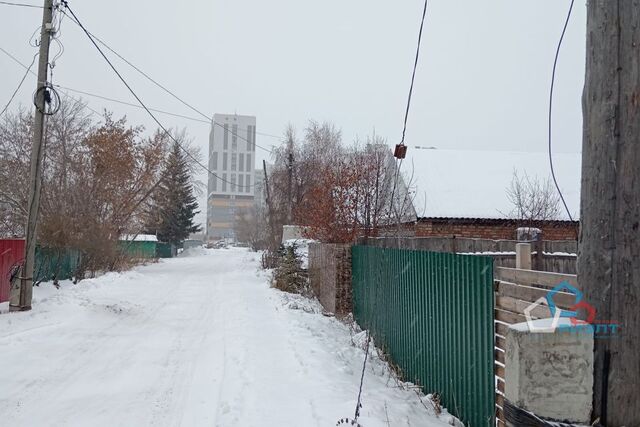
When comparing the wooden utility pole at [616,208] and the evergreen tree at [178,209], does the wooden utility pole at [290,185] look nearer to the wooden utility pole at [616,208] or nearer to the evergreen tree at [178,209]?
the evergreen tree at [178,209]

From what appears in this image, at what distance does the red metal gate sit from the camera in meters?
11.7

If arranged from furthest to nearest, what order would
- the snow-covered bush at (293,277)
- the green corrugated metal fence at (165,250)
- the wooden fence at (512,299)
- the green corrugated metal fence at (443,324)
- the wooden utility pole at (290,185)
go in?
the green corrugated metal fence at (165,250), the wooden utility pole at (290,185), the snow-covered bush at (293,277), the green corrugated metal fence at (443,324), the wooden fence at (512,299)

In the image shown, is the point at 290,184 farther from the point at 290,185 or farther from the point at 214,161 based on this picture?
the point at 214,161

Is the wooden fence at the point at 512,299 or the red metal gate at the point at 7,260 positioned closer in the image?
the wooden fence at the point at 512,299

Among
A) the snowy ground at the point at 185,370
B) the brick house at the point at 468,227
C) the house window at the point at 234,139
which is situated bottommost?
the snowy ground at the point at 185,370

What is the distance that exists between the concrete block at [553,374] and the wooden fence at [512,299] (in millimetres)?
1357

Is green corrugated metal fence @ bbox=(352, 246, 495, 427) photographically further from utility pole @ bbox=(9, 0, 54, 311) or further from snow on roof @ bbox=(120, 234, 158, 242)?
snow on roof @ bbox=(120, 234, 158, 242)

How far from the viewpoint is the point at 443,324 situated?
5.52 m

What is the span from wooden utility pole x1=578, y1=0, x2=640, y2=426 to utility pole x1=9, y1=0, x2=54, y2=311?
456 inches

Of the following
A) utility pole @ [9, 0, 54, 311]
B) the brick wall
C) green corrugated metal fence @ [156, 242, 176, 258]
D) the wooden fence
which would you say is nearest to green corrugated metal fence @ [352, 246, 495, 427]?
the wooden fence

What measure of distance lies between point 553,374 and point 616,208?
777 mm

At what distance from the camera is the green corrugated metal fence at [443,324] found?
454 cm

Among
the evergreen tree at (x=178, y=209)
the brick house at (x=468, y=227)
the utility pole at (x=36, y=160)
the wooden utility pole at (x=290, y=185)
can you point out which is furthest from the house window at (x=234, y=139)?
the utility pole at (x=36, y=160)

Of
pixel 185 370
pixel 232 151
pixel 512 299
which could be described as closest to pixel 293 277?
pixel 185 370
